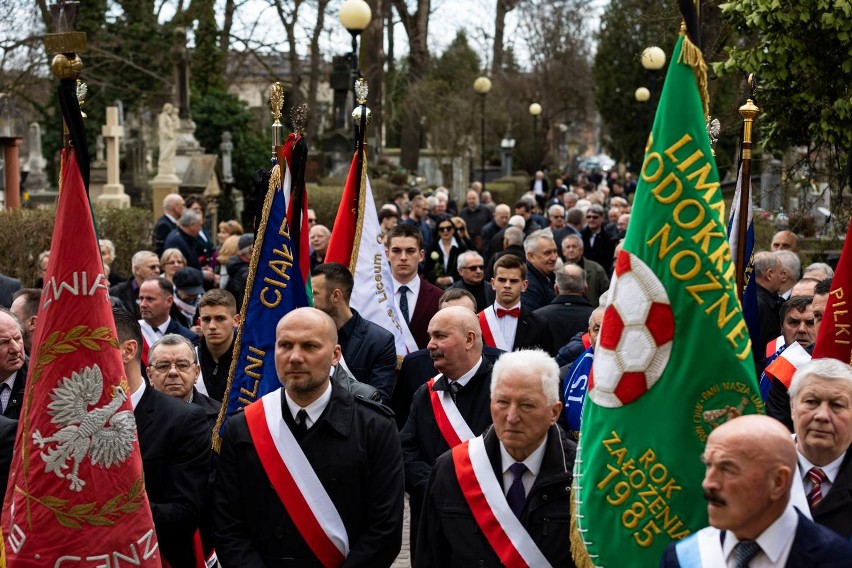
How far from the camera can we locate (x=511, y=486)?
4809 millimetres

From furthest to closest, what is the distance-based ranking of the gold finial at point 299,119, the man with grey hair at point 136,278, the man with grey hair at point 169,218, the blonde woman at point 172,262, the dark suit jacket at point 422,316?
the man with grey hair at point 169,218, the blonde woman at point 172,262, the man with grey hair at point 136,278, the dark suit jacket at point 422,316, the gold finial at point 299,119

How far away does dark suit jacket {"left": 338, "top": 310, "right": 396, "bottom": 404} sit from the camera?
7.43 metres

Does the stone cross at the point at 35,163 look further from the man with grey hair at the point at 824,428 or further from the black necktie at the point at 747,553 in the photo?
the black necktie at the point at 747,553

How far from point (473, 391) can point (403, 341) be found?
2.92 meters

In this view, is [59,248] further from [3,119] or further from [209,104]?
[209,104]

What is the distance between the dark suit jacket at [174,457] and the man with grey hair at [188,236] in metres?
7.43

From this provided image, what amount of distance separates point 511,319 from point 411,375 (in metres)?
1.55

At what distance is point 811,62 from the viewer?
37.1ft

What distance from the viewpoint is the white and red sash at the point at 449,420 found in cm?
604

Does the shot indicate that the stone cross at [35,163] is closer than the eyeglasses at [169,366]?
No

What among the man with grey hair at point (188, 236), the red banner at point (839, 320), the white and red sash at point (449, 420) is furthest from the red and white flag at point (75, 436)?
the man with grey hair at point (188, 236)

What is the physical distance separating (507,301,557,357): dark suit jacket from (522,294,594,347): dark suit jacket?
6 centimetres

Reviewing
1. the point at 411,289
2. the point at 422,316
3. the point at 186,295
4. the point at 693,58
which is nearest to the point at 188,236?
the point at 186,295

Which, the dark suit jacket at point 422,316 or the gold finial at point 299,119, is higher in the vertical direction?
the gold finial at point 299,119
